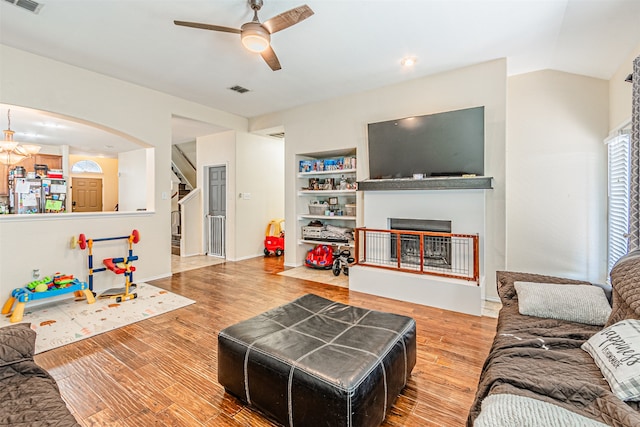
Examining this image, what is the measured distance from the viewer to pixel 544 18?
2.67 metres

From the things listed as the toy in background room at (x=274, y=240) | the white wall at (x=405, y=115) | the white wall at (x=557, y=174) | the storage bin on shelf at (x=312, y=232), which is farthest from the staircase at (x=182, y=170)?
the white wall at (x=557, y=174)

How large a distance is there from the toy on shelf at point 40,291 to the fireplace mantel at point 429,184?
3829mm

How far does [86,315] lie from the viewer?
10.5 ft

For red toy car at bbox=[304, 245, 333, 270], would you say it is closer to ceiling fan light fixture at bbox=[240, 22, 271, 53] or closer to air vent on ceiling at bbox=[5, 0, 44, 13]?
ceiling fan light fixture at bbox=[240, 22, 271, 53]

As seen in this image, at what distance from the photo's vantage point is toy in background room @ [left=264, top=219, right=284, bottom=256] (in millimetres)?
6531

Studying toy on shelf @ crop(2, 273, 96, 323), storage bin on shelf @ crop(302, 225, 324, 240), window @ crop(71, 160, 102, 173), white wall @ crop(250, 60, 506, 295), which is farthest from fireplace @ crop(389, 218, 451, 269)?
window @ crop(71, 160, 102, 173)

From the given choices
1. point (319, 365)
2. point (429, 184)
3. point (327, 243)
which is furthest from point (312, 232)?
point (319, 365)

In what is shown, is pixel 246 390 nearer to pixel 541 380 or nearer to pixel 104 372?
pixel 104 372

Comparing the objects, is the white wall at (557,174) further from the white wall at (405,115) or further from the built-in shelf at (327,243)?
the built-in shelf at (327,243)

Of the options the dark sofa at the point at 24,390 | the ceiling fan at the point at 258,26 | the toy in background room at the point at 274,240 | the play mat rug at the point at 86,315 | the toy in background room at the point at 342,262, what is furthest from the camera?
the toy in background room at the point at 274,240

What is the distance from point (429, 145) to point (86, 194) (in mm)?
10142

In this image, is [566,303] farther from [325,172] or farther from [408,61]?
[325,172]

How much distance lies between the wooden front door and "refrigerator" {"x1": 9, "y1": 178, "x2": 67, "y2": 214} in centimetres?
601

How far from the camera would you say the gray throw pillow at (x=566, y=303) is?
1785mm
